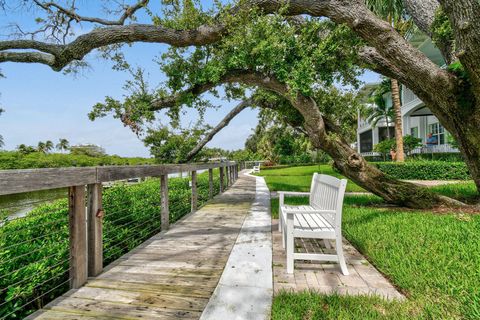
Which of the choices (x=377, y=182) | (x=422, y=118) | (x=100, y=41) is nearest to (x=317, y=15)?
(x=377, y=182)

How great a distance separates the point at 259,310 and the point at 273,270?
844 mm

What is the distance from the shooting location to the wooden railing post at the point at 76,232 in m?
2.40

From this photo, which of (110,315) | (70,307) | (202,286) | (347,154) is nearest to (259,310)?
(202,286)

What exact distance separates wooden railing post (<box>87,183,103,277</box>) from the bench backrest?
258cm

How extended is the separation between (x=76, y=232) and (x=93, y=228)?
0.26 metres

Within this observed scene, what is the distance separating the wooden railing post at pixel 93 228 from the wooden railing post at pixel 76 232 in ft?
0.55

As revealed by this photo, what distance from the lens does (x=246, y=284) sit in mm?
2498

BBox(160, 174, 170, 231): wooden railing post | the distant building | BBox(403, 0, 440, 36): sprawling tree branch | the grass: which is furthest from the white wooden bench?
the distant building

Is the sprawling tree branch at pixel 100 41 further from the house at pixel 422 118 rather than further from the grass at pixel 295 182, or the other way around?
the house at pixel 422 118

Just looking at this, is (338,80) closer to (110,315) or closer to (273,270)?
(273,270)

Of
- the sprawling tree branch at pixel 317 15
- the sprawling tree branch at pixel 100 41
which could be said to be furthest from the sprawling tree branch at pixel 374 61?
the sprawling tree branch at pixel 100 41

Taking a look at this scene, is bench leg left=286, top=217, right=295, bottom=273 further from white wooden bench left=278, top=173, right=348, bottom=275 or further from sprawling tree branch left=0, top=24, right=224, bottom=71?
sprawling tree branch left=0, top=24, right=224, bottom=71

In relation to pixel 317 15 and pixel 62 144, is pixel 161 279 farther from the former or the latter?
pixel 62 144

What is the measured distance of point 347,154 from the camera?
6.25 metres
